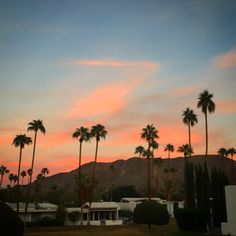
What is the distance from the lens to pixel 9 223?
20594 mm

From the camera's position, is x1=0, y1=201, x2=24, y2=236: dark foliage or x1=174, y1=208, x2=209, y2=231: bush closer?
x1=0, y1=201, x2=24, y2=236: dark foliage

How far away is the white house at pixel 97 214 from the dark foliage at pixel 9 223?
4130cm

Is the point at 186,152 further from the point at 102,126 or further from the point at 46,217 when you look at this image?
the point at 46,217

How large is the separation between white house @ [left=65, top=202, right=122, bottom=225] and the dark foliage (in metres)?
41.3

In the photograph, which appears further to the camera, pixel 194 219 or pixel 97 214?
pixel 97 214

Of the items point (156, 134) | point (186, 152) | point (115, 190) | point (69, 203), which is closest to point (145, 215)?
point (156, 134)

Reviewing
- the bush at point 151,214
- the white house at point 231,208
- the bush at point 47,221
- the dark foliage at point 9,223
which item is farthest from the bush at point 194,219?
the dark foliage at point 9,223

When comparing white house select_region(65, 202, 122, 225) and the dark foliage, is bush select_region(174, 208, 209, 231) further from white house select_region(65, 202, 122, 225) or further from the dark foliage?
the dark foliage

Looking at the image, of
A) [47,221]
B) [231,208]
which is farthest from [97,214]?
[231,208]

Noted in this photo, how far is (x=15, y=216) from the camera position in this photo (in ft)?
69.7

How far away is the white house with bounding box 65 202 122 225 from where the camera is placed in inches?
2409

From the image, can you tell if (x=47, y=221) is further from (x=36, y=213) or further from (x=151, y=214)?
(x=151, y=214)

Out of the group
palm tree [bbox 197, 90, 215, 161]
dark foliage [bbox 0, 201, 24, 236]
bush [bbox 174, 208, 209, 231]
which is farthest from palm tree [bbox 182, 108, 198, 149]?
dark foliage [bbox 0, 201, 24, 236]

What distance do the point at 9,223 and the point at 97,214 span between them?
167 ft
